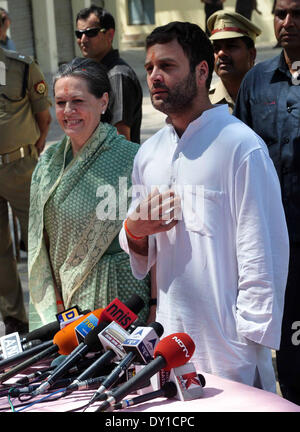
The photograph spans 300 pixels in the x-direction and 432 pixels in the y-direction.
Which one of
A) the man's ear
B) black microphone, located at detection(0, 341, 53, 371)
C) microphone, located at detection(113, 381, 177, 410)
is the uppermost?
the man's ear

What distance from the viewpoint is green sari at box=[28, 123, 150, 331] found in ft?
→ 11.4

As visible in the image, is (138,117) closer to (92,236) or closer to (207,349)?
(92,236)

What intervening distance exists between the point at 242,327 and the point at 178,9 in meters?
22.7

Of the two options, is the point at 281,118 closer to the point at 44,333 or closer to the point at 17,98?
the point at 44,333

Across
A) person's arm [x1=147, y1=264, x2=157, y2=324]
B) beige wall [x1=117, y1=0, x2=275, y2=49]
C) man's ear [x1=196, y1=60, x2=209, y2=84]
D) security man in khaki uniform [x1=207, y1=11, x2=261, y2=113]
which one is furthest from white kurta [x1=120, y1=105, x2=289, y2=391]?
beige wall [x1=117, y1=0, x2=275, y2=49]

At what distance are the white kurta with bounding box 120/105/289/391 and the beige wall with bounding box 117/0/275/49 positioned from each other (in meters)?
21.0

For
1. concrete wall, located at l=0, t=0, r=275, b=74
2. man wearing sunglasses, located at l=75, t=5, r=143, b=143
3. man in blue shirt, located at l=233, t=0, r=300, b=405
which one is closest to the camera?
man in blue shirt, located at l=233, t=0, r=300, b=405

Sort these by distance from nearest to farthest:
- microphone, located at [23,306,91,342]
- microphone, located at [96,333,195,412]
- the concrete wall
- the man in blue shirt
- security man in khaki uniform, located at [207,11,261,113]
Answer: microphone, located at [96,333,195,412] < microphone, located at [23,306,91,342] < the man in blue shirt < security man in khaki uniform, located at [207,11,261,113] < the concrete wall

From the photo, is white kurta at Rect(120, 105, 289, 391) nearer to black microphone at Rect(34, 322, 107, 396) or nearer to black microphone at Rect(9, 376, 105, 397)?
black microphone at Rect(34, 322, 107, 396)

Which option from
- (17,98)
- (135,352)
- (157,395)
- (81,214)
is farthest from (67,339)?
(17,98)

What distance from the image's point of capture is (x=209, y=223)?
2.70m

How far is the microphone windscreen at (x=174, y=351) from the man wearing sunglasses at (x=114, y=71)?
9.52ft

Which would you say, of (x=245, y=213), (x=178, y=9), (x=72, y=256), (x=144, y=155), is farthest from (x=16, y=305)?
(x=178, y=9)

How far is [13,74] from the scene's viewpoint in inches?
231
